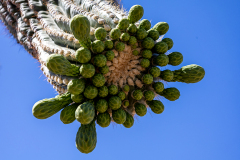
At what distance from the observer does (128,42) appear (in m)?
2.57

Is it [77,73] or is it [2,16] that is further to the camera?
[2,16]

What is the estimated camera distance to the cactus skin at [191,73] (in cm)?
267

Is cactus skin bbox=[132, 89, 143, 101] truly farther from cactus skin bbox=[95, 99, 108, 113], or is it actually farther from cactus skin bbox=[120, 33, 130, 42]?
cactus skin bbox=[120, 33, 130, 42]

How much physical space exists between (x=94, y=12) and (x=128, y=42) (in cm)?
76

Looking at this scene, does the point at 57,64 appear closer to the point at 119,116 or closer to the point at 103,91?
the point at 103,91

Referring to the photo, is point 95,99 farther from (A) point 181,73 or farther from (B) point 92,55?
(A) point 181,73

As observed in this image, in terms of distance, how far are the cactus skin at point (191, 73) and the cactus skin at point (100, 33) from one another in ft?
4.09

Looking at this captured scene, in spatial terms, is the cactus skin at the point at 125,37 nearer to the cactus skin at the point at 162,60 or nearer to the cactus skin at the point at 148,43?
the cactus skin at the point at 148,43

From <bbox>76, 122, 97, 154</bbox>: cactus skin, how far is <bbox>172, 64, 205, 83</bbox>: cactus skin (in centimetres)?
150

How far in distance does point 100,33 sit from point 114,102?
→ 904mm

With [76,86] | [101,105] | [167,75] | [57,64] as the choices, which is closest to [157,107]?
[167,75]

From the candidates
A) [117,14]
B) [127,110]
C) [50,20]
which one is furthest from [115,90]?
[50,20]

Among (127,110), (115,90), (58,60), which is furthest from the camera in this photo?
(127,110)

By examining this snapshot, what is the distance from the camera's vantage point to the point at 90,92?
2.24 m
